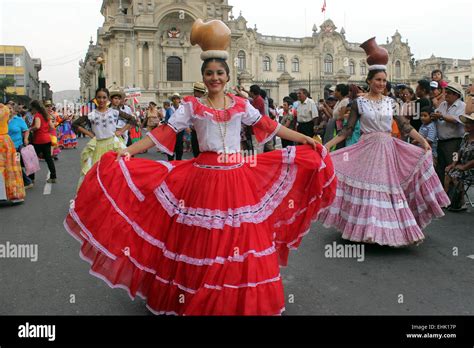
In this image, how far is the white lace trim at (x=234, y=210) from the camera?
3660mm

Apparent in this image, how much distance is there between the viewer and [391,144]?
5992 mm

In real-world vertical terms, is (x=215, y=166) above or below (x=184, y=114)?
below

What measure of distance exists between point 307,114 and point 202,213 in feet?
29.7

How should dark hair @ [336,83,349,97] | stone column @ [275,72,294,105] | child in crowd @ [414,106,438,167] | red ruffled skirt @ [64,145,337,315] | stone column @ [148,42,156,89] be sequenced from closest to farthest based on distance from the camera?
red ruffled skirt @ [64,145,337,315] → child in crowd @ [414,106,438,167] → dark hair @ [336,83,349,97] → stone column @ [148,42,156,89] → stone column @ [275,72,294,105]

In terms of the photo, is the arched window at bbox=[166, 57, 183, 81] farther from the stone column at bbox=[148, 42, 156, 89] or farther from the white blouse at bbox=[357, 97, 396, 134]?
the white blouse at bbox=[357, 97, 396, 134]

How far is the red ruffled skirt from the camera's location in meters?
3.51

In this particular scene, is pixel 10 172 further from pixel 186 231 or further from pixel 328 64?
pixel 328 64

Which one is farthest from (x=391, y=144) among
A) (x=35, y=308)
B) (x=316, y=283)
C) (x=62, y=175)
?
(x=62, y=175)

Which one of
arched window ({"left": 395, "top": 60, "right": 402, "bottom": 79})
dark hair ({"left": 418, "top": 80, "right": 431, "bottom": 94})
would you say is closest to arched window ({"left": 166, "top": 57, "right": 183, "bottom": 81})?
arched window ({"left": 395, "top": 60, "right": 402, "bottom": 79})

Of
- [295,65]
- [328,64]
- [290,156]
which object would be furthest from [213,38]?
[328,64]

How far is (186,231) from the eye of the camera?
12.3 feet

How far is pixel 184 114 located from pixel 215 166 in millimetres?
488

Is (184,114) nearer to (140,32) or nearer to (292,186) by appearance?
(292,186)

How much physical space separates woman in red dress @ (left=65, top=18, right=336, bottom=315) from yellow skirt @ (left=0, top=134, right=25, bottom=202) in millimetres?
5877
